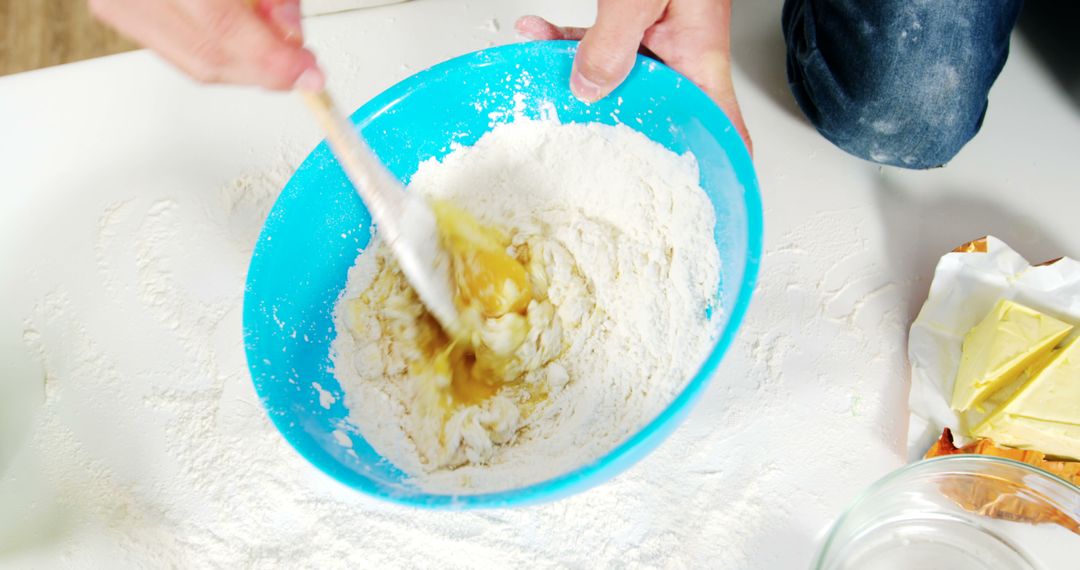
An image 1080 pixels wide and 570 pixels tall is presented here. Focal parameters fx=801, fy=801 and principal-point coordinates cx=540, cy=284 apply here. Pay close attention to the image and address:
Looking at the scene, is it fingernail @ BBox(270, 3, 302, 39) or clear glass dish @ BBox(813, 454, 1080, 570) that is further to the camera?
clear glass dish @ BBox(813, 454, 1080, 570)

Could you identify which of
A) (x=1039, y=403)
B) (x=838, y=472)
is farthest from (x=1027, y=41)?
(x=838, y=472)

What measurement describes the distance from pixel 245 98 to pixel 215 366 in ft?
1.31

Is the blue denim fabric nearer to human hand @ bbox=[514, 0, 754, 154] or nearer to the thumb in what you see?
human hand @ bbox=[514, 0, 754, 154]

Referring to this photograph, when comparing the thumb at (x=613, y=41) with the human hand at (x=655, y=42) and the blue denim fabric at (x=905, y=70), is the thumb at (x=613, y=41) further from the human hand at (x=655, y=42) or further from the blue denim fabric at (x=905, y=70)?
the blue denim fabric at (x=905, y=70)

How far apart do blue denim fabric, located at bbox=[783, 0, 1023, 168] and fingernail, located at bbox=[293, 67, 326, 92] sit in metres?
0.65

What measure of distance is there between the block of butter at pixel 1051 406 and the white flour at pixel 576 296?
328 mm

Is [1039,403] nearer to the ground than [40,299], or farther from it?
nearer to the ground

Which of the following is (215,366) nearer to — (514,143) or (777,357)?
(514,143)

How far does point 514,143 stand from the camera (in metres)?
0.91

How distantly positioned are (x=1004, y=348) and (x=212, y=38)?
792mm

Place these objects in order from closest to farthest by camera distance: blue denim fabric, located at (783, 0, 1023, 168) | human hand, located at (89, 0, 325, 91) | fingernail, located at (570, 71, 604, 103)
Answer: human hand, located at (89, 0, 325, 91) → fingernail, located at (570, 71, 604, 103) → blue denim fabric, located at (783, 0, 1023, 168)

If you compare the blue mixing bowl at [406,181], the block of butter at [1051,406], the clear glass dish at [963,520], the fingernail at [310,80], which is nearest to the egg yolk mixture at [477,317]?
the blue mixing bowl at [406,181]

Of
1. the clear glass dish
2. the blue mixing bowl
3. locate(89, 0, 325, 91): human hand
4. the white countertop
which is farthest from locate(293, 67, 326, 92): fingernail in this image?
the clear glass dish

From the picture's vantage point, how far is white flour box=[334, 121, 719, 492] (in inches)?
30.5
